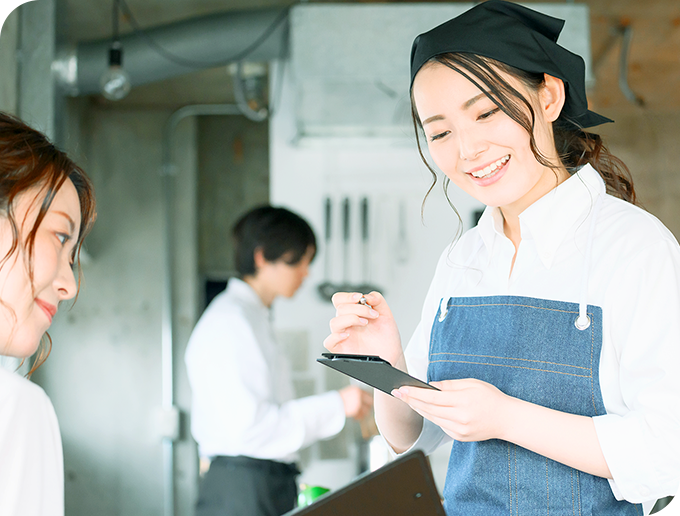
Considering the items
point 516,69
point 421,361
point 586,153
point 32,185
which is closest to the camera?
point 32,185

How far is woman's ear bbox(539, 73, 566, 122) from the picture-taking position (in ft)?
3.26

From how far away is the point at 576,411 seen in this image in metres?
0.90

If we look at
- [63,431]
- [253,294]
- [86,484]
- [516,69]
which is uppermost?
[516,69]

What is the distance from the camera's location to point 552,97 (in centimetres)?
101

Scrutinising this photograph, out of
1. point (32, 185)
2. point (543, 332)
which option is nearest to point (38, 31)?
point (32, 185)

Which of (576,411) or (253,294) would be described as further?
(253,294)

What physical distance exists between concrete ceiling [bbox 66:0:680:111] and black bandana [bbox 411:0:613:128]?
2.15 meters

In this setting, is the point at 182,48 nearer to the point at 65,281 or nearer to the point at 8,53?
the point at 8,53

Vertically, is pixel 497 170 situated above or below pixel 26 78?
below

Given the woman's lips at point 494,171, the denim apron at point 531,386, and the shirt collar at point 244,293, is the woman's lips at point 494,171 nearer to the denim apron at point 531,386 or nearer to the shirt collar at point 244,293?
the denim apron at point 531,386

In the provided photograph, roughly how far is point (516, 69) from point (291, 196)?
6.66ft

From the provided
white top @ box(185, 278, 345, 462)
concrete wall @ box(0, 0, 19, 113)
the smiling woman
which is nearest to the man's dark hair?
white top @ box(185, 278, 345, 462)

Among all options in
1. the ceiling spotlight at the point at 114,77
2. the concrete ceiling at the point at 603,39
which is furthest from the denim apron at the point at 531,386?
the concrete ceiling at the point at 603,39

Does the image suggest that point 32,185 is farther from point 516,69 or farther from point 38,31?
point 38,31
